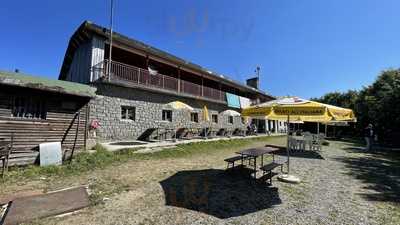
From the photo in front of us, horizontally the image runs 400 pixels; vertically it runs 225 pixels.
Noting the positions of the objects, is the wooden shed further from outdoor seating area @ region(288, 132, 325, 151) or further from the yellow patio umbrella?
outdoor seating area @ region(288, 132, 325, 151)

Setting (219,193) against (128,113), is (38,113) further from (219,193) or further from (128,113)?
(219,193)

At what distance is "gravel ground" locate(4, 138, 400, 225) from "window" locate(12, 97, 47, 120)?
3.61 metres

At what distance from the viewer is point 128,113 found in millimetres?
→ 14328

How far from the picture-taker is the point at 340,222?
3691 millimetres

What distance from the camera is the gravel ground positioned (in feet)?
12.4

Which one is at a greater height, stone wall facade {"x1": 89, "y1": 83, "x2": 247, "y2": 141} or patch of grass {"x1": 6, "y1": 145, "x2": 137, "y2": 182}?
stone wall facade {"x1": 89, "y1": 83, "x2": 247, "y2": 141}

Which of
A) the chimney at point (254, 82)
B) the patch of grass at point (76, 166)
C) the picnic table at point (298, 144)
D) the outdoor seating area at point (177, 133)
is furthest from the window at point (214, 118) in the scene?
the chimney at point (254, 82)

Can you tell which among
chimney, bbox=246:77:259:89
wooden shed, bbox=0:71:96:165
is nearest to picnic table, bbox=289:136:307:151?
wooden shed, bbox=0:71:96:165

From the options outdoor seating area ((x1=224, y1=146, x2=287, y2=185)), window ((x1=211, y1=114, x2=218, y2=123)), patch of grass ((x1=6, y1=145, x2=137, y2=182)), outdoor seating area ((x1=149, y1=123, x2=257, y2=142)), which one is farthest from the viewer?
window ((x1=211, y1=114, x2=218, y2=123))

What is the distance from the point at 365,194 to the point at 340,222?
85.2 inches

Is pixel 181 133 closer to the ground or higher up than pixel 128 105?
closer to the ground

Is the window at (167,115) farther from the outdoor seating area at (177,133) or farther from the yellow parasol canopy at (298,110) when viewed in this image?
the yellow parasol canopy at (298,110)

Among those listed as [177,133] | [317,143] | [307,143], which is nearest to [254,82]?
[177,133]

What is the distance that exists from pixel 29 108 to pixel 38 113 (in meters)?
0.32
